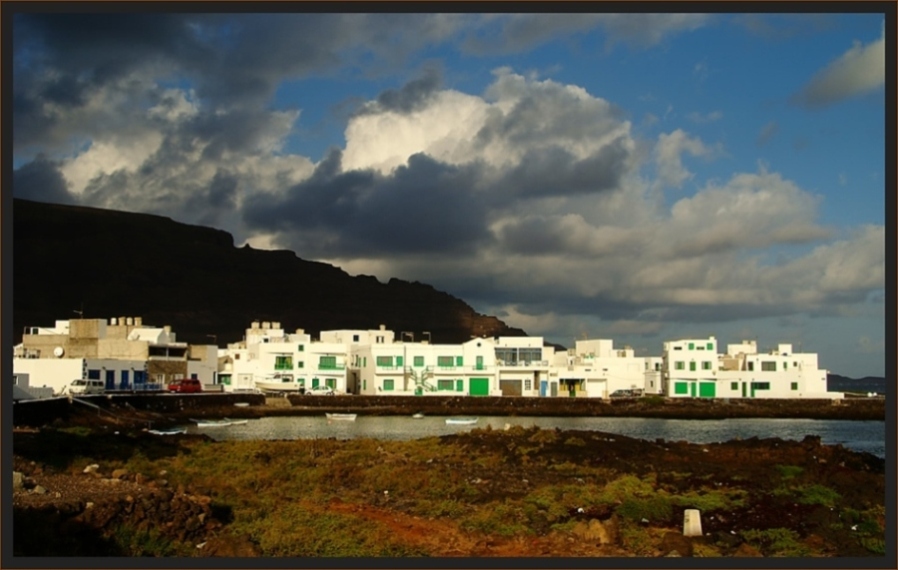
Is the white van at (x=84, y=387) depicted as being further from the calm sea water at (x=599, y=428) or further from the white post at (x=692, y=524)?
the white post at (x=692, y=524)

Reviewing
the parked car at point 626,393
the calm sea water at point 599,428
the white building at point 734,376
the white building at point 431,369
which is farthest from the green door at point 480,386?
the white building at point 734,376

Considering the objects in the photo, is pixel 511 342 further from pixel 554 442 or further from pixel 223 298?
pixel 223 298

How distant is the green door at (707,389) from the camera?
76.0 m

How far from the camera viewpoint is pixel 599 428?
172 feet

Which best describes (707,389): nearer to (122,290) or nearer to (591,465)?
(591,465)

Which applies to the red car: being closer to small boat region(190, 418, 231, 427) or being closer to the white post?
small boat region(190, 418, 231, 427)

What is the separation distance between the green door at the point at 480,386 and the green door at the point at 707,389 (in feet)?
54.9

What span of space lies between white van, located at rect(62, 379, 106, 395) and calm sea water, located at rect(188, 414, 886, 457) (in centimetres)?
902

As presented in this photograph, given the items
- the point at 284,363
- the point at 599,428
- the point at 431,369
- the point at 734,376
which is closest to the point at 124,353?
the point at 284,363

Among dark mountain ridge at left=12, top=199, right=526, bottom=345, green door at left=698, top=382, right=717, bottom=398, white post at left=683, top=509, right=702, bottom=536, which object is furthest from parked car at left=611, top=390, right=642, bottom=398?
dark mountain ridge at left=12, top=199, right=526, bottom=345

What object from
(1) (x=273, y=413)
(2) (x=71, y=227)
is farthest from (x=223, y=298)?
(1) (x=273, y=413)

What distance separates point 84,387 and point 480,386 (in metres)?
29.1

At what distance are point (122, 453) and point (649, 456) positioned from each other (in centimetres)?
1380

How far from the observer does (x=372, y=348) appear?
73.3 m
